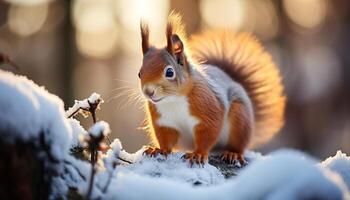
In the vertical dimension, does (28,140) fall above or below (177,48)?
below

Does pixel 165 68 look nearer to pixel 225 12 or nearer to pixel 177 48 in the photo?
pixel 177 48

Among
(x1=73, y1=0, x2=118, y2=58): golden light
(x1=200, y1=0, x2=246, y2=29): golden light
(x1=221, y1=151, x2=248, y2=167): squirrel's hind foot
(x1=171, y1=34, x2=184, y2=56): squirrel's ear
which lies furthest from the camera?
(x1=200, y1=0, x2=246, y2=29): golden light

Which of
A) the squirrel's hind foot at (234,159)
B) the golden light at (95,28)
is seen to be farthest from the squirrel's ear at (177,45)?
the golden light at (95,28)

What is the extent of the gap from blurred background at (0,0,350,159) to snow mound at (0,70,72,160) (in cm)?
933

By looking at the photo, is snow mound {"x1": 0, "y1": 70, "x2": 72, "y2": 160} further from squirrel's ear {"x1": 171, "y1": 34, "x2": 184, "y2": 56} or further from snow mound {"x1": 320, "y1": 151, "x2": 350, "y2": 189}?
squirrel's ear {"x1": 171, "y1": 34, "x2": 184, "y2": 56}

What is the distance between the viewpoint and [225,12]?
16.1 metres

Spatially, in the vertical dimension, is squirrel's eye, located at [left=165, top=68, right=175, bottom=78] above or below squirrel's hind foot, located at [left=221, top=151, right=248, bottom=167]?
above

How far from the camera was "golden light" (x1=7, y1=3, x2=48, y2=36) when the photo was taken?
44.3 ft

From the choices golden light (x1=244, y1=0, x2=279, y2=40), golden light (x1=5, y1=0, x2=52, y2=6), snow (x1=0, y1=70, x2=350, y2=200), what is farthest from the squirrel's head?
golden light (x1=244, y1=0, x2=279, y2=40)

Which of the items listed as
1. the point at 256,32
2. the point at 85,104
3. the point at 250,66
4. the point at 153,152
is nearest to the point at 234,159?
the point at 153,152

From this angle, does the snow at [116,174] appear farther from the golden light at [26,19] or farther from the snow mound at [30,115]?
the golden light at [26,19]

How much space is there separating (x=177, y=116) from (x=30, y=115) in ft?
4.42

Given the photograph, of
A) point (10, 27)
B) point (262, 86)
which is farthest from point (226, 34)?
point (10, 27)

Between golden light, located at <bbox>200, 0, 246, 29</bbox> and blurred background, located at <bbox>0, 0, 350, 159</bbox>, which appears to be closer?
blurred background, located at <bbox>0, 0, 350, 159</bbox>
